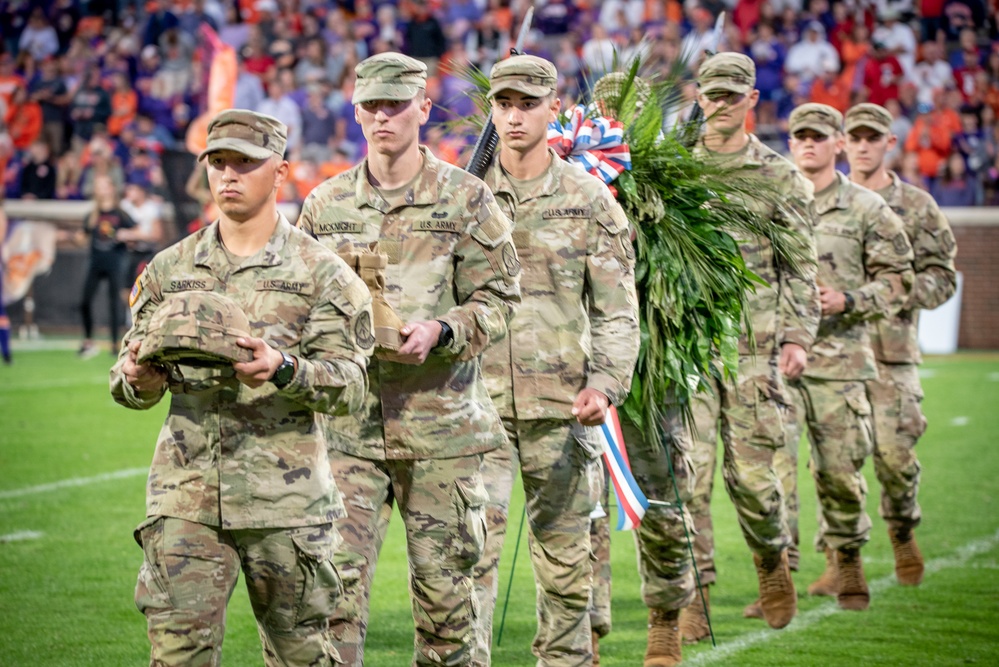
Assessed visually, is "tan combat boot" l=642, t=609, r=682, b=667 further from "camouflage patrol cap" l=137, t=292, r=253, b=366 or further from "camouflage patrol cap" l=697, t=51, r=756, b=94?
"camouflage patrol cap" l=137, t=292, r=253, b=366

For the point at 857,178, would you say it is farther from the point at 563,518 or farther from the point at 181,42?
the point at 181,42

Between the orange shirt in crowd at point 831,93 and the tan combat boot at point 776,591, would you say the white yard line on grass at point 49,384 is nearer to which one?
the tan combat boot at point 776,591

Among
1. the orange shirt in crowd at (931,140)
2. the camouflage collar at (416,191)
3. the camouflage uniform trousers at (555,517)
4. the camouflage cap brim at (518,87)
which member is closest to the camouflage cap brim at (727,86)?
the camouflage cap brim at (518,87)

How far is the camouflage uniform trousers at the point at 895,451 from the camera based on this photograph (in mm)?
8328

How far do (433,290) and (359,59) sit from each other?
1939 cm

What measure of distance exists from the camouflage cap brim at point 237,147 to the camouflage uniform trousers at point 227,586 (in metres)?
1.08

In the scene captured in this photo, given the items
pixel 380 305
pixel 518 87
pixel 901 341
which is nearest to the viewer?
pixel 380 305

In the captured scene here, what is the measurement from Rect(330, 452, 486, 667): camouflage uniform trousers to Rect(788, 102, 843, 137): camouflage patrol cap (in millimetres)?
3896

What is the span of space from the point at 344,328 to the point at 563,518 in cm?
159

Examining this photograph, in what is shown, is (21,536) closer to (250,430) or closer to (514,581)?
(514,581)

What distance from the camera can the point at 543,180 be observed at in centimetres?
564

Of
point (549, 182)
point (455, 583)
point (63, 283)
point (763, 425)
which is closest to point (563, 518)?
point (455, 583)

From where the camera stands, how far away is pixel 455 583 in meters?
4.88

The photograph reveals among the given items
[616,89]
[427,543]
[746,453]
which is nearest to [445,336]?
[427,543]
